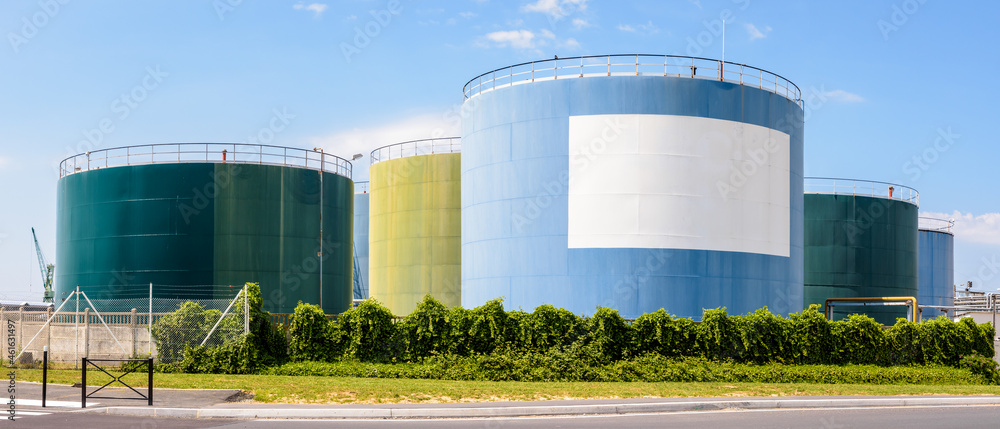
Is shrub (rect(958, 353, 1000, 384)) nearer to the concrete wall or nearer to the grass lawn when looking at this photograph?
the grass lawn

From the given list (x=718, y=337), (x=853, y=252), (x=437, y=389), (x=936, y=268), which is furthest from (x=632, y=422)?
(x=936, y=268)

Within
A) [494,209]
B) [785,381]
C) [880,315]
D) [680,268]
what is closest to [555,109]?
[494,209]

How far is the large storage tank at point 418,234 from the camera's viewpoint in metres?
44.2

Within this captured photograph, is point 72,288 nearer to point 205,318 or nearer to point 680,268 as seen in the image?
point 205,318

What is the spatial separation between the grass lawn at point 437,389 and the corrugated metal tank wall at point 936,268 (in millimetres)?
39934

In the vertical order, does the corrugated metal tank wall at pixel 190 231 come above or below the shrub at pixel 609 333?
above

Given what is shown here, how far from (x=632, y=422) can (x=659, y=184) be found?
17926 mm

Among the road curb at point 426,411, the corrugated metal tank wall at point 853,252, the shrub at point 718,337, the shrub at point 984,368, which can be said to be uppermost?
the corrugated metal tank wall at point 853,252

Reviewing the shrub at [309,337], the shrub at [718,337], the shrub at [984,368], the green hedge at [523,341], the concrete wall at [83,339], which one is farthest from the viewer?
the shrub at [984,368]

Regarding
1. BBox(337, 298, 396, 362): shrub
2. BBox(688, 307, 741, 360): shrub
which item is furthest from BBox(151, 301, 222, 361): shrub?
BBox(688, 307, 741, 360): shrub

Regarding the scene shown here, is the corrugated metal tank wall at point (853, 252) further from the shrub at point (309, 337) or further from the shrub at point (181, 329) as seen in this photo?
the shrub at point (181, 329)

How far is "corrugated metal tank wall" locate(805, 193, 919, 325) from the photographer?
50.1 meters

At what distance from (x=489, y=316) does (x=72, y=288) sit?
65.5ft

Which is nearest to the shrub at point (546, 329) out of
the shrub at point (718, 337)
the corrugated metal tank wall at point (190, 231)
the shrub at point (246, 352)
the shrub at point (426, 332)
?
the shrub at point (426, 332)
